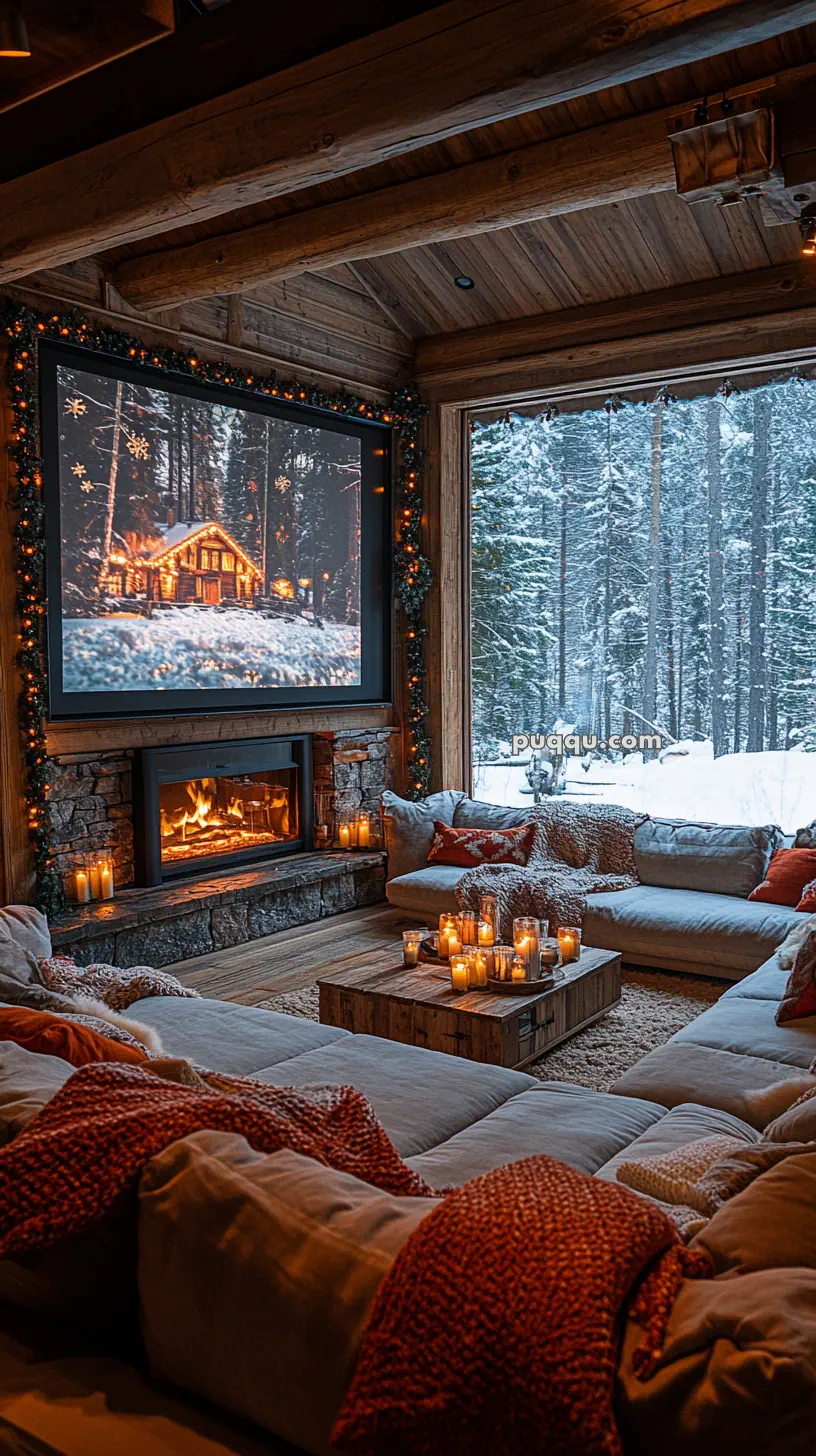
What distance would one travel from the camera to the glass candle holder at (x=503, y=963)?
403 centimetres

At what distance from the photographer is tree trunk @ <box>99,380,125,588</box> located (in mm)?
5492

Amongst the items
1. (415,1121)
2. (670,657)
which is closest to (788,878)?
(670,657)

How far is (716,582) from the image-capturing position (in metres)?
6.83

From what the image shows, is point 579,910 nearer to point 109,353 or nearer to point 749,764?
point 749,764

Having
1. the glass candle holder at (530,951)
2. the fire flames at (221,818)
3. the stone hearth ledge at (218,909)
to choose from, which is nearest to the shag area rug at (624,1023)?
the glass candle holder at (530,951)

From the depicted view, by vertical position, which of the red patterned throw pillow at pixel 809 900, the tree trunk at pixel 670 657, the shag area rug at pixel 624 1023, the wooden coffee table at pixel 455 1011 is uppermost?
the tree trunk at pixel 670 657

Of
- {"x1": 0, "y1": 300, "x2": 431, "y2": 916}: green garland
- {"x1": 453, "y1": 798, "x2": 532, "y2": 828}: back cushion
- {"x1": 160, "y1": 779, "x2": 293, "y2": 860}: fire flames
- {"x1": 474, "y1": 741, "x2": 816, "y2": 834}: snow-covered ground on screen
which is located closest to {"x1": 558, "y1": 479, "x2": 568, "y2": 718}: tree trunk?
{"x1": 474, "y1": 741, "x2": 816, "y2": 834}: snow-covered ground on screen

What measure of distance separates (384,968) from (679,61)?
3.24m

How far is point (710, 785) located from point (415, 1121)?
4.73m

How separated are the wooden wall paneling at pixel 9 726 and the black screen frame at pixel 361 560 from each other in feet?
0.59

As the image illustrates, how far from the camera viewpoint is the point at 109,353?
17.9 ft

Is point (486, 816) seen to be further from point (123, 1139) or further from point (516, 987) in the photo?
point (123, 1139)

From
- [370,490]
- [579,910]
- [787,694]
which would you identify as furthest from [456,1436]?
[370,490]

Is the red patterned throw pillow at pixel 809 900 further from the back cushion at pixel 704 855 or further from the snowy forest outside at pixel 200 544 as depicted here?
the snowy forest outside at pixel 200 544
